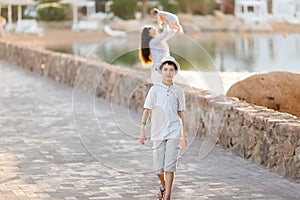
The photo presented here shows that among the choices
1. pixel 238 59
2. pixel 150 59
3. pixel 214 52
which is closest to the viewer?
pixel 150 59

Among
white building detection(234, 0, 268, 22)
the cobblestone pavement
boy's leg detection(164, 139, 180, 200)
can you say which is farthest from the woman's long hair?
white building detection(234, 0, 268, 22)

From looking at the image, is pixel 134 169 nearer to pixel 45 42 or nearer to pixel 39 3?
pixel 45 42

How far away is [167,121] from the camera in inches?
253

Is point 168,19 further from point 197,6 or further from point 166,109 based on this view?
point 197,6

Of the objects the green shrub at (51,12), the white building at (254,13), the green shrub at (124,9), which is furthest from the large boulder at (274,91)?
the white building at (254,13)

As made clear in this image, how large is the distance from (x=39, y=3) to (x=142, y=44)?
147 feet

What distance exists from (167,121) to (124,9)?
4677cm

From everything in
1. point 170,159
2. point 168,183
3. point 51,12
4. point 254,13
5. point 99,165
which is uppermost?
point 170,159

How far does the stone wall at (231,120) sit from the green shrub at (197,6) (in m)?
43.9

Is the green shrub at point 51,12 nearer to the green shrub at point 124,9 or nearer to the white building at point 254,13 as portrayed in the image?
the green shrub at point 124,9

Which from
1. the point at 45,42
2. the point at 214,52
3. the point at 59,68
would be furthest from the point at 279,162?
the point at 45,42

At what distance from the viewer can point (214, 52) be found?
33312mm

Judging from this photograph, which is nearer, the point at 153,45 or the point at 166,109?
the point at 166,109

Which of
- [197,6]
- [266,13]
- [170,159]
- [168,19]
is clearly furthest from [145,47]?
[197,6]
